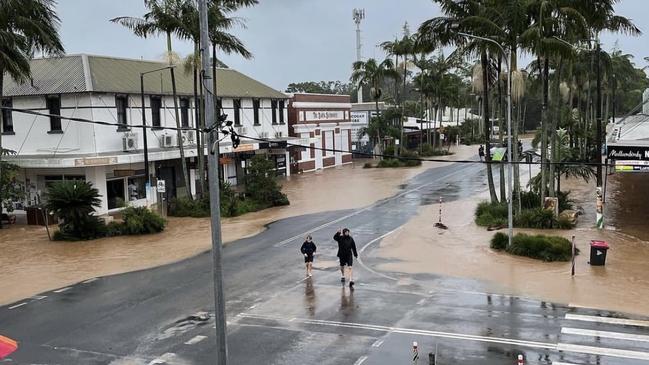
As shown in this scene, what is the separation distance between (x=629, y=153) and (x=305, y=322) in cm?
1833

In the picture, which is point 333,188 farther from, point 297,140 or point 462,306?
point 462,306

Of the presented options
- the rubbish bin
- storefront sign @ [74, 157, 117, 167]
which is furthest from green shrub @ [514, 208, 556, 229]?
storefront sign @ [74, 157, 117, 167]

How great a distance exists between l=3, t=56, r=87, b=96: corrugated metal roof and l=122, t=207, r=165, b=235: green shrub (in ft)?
27.6

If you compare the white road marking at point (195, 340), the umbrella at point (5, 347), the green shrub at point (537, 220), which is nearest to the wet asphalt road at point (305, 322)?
the white road marking at point (195, 340)

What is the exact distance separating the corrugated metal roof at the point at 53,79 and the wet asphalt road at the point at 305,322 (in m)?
16.7

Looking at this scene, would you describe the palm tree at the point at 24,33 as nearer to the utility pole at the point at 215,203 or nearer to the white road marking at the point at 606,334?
the utility pole at the point at 215,203

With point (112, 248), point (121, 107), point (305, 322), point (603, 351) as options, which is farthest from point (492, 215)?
point (121, 107)

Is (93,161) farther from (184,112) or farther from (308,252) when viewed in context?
(308,252)

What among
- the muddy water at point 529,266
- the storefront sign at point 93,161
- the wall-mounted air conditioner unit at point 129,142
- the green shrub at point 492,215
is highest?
the wall-mounted air conditioner unit at point 129,142

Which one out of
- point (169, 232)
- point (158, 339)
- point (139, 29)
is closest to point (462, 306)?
point (158, 339)

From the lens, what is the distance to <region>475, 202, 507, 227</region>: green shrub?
2805cm

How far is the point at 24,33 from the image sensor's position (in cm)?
2888

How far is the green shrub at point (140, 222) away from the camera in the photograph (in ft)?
93.8

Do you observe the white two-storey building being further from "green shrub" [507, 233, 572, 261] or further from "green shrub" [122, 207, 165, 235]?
"green shrub" [507, 233, 572, 261]
